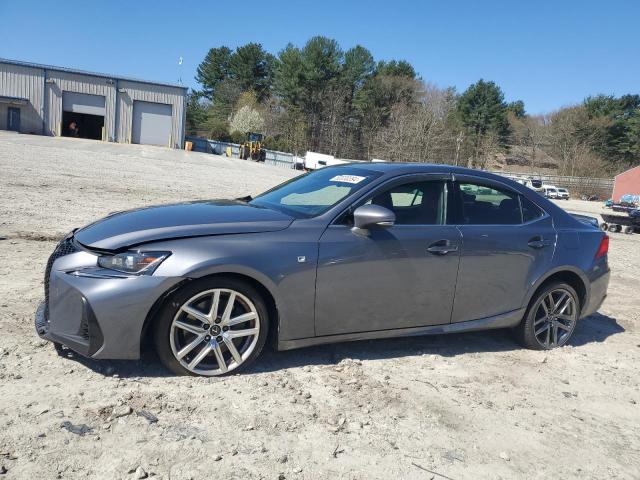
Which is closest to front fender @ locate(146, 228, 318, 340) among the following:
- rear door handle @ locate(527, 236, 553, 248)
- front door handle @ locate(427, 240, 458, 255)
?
front door handle @ locate(427, 240, 458, 255)

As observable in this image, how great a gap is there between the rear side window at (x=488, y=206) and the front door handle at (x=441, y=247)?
302 millimetres

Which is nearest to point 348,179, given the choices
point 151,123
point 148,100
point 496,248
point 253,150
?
point 496,248

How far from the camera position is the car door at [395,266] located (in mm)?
4273

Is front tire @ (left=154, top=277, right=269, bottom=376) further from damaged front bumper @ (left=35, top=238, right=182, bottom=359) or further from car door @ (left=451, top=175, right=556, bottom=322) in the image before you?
car door @ (left=451, top=175, right=556, bottom=322)

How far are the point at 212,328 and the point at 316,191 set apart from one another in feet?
5.30

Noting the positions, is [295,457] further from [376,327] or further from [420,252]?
[420,252]

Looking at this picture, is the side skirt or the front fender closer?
the front fender

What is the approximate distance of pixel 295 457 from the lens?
3.19 metres

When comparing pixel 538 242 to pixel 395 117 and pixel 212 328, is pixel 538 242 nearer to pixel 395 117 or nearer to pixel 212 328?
pixel 212 328

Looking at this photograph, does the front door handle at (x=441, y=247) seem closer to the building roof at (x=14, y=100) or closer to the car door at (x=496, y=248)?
the car door at (x=496, y=248)

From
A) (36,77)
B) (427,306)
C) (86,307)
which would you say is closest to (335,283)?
(427,306)

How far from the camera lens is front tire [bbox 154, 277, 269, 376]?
12.6 feet

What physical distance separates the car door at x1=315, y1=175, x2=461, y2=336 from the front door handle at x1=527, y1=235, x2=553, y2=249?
85 centimetres

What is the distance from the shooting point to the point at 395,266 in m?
4.50
